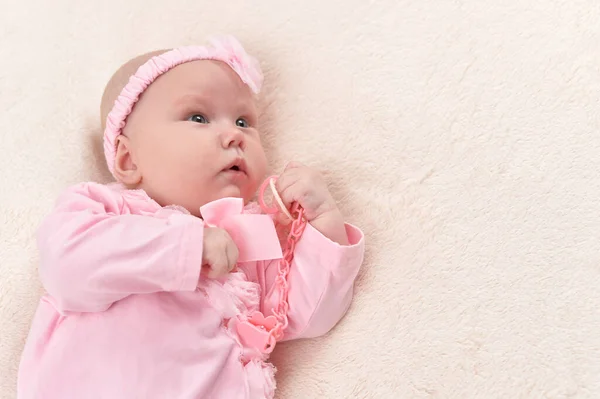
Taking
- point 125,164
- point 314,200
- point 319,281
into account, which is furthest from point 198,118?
point 319,281

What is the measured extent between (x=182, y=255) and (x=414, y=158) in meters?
0.51

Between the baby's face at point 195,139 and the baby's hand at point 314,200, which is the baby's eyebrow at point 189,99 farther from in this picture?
the baby's hand at point 314,200

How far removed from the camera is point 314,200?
1.23 m

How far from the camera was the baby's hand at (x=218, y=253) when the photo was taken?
3.61 ft

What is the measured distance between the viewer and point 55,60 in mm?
1533

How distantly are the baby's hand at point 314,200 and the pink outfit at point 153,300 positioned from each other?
24mm

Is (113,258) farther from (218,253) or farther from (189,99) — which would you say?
(189,99)

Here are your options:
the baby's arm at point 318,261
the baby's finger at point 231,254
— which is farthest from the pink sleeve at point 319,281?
the baby's finger at point 231,254

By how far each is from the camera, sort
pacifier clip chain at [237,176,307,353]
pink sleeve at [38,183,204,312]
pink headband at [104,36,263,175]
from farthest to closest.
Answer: pink headband at [104,36,263,175] < pacifier clip chain at [237,176,307,353] < pink sleeve at [38,183,204,312]

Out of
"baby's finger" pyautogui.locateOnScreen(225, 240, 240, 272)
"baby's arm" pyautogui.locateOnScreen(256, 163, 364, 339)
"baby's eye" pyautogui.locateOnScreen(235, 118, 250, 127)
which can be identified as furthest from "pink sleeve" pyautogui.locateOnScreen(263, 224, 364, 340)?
"baby's eye" pyautogui.locateOnScreen(235, 118, 250, 127)

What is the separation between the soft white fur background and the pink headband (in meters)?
0.14

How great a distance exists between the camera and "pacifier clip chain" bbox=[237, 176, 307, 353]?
3.94 feet

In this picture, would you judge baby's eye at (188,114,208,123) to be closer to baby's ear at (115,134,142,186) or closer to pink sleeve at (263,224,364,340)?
baby's ear at (115,134,142,186)

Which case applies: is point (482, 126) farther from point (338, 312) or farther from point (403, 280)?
point (338, 312)
